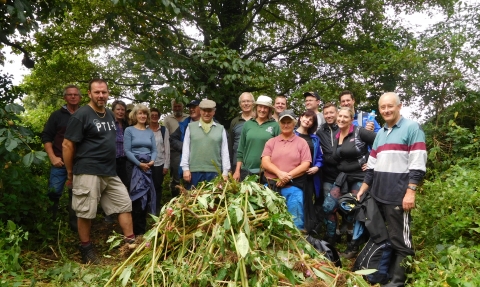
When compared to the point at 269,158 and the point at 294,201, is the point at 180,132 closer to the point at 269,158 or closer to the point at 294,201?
the point at 269,158

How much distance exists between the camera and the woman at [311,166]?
14.9 ft

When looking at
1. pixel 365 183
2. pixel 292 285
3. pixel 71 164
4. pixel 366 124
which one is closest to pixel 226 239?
pixel 292 285

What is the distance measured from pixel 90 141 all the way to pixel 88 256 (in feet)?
4.11

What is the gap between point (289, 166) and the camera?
4.32 m

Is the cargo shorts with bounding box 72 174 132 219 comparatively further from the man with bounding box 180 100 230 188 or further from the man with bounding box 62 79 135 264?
the man with bounding box 180 100 230 188

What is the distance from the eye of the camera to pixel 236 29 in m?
7.40

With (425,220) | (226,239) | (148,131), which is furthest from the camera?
(148,131)

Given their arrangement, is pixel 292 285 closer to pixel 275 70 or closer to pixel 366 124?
pixel 366 124

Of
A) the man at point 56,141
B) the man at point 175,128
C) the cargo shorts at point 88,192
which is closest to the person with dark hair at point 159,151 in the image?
the man at point 175,128

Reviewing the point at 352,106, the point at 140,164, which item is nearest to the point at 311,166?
the point at 352,106

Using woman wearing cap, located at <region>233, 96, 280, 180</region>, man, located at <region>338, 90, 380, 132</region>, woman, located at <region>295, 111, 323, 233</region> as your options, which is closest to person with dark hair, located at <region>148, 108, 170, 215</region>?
woman wearing cap, located at <region>233, 96, 280, 180</region>

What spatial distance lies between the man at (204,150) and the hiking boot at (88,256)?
1.34m

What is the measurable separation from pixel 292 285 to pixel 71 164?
9.14 feet

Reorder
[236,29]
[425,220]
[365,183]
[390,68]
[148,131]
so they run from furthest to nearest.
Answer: [236,29]
[390,68]
[148,131]
[425,220]
[365,183]
